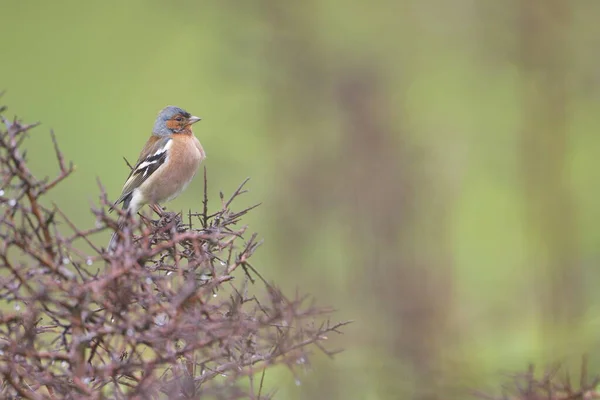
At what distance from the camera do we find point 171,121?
5957 millimetres

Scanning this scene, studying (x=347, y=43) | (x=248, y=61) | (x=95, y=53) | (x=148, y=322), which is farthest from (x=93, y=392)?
(x=95, y=53)

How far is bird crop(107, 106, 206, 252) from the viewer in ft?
18.5

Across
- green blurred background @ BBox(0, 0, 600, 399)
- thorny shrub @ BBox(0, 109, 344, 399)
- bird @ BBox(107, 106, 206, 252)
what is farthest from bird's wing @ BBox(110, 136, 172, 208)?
thorny shrub @ BBox(0, 109, 344, 399)

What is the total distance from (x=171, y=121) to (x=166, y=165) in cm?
44

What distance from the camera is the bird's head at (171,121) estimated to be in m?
5.94

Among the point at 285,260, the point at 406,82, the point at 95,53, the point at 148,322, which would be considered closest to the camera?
the point at 148,322

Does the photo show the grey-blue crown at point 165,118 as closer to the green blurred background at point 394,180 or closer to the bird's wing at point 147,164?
the bird's wing at point 147,164

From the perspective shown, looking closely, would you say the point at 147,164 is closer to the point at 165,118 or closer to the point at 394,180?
the point at 165,118

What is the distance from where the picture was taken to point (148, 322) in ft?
6.40

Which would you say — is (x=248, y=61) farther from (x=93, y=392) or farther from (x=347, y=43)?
(x=93, y=392)

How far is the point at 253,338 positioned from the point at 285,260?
464 centimetres

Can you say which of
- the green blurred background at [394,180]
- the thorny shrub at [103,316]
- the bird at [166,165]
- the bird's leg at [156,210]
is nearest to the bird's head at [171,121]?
the bird at [166,165]

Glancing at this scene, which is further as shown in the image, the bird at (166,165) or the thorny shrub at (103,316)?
the bird at (166,165)


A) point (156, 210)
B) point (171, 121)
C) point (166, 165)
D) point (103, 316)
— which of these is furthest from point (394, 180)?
point (103, 316)
